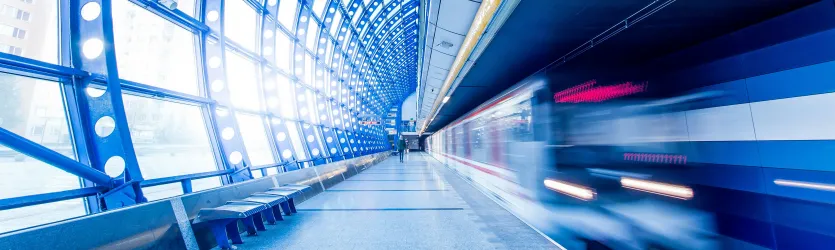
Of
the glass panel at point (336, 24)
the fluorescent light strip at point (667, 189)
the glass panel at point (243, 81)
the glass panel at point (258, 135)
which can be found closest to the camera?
the fluorescent light strip at point (667, 189)

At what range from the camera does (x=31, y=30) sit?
11.0 ft

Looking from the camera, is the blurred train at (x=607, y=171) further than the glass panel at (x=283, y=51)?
No

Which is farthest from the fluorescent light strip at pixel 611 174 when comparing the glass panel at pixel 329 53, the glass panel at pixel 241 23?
the glass panel at pixel 329 53

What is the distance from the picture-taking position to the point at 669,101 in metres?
3.53

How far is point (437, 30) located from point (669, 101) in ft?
14.6

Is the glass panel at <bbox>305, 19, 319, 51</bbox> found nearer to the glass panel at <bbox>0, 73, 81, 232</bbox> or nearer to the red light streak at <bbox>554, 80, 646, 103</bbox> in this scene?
the glass panel at <bbox>0, 73, 81, 232</bbox>

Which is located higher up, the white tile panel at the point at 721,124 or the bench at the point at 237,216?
the white tile panel at the point at 721,124

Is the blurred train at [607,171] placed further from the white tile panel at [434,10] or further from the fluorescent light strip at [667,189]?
the white tile panel at [434,10]

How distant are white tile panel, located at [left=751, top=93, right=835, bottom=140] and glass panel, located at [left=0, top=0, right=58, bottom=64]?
22.7ft

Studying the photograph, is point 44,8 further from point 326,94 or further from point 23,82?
point 326,94

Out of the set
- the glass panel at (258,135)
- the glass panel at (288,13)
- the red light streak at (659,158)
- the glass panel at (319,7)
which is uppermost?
the glass panel at (319,7)

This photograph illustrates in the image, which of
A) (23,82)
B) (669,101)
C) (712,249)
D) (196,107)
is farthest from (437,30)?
(23,82)

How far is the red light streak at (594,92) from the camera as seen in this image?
154 inches

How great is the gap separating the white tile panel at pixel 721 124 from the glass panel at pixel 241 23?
771 cm
